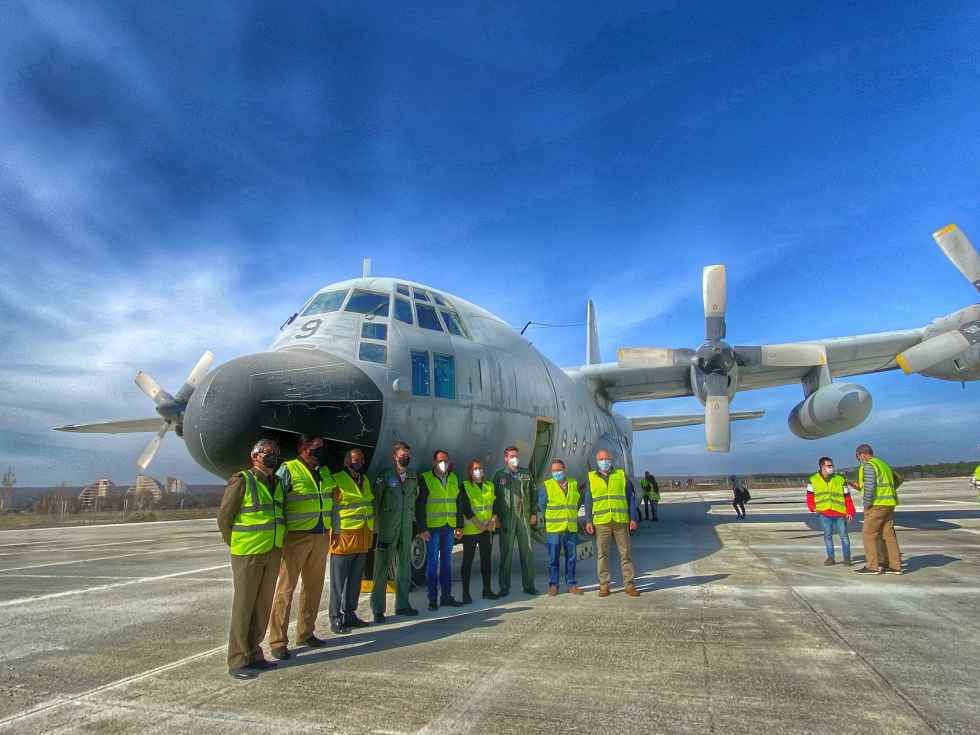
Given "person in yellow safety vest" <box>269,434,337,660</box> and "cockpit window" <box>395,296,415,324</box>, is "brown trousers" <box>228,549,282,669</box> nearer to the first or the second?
"person in yellow safety vest" <box>269,434,337,660</box>

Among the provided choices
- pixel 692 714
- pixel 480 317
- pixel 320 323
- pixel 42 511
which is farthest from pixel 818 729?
pixel 42 511

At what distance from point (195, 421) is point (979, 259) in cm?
1625

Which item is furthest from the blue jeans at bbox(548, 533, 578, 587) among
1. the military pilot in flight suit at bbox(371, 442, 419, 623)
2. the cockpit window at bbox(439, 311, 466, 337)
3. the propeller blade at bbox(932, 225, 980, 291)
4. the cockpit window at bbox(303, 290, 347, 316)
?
the propeller blade at bbox(932, 225, 980, 291)

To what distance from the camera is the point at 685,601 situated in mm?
6578

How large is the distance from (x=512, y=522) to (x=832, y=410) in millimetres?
8808

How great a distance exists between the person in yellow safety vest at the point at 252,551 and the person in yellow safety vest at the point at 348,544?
0.94 metres

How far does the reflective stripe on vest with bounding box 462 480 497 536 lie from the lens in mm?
7305

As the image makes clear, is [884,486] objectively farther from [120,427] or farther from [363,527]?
[120,427]

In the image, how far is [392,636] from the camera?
18.3ft

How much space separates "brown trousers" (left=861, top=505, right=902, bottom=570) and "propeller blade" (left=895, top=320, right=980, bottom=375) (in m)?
6.25

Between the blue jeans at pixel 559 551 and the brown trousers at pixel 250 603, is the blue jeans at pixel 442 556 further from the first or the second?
the brown trousers at pixel 250 603

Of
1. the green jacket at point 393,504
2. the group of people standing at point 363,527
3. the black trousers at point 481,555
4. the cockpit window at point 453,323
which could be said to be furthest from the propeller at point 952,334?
the green jacket at point 393,504

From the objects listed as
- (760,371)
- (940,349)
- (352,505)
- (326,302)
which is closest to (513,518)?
(352,505)

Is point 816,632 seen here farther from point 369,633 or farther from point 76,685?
point 76,685
